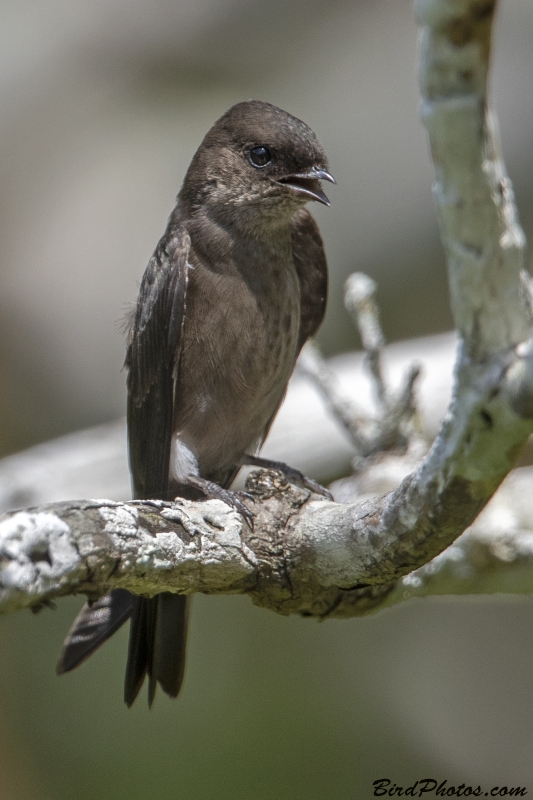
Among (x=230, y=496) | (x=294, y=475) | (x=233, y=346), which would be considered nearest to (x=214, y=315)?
(x=233, y=346)

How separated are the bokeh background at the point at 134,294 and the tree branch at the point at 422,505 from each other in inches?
116

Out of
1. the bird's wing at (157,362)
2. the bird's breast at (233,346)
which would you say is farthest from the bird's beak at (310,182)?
the bird's wing at (157,362)

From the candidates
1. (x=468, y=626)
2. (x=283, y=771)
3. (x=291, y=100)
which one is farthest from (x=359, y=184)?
(x=283, y=771)

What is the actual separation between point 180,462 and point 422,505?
173 centimetres

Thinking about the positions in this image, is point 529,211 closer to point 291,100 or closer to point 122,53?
point 291,100

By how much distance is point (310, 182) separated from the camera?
3.44 meters

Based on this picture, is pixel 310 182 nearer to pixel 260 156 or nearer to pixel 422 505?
pixel 260 156

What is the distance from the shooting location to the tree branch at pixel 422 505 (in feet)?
4.83

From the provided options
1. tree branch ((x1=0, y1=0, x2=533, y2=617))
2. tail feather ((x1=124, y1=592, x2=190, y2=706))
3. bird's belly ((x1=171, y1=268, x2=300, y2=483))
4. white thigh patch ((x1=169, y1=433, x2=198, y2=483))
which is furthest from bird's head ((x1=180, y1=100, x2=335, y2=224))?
tail feather ((x1=124, y1=592, x2=190, y2=706))

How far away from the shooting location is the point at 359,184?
724 cm

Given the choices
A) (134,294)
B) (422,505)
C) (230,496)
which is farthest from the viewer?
(134,294)

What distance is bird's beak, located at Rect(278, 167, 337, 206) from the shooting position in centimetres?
334

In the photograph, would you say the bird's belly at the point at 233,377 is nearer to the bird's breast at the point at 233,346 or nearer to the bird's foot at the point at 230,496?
the bird's breast at the point at 233,346

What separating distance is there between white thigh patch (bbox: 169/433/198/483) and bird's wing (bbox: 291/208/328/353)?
2.45 feet
